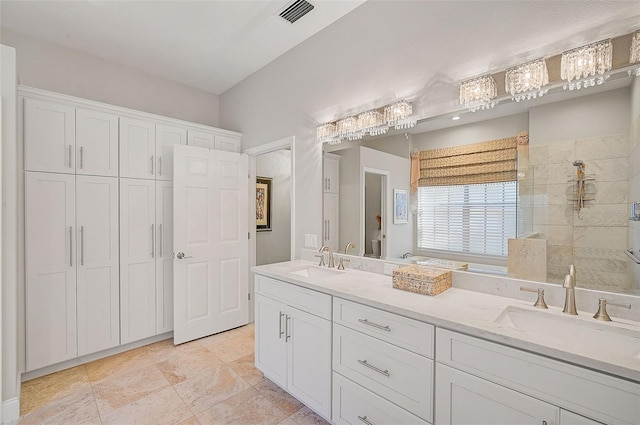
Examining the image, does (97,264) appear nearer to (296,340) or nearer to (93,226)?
(93,226)

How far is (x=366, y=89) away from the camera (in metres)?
2.26

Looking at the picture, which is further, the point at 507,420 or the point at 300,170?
the point at 300,170

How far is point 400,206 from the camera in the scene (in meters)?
2.09

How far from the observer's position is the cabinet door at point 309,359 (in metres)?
1.75

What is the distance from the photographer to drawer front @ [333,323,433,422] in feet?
4.31

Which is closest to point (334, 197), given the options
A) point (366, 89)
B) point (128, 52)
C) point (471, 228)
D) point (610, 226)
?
point (366, 89)

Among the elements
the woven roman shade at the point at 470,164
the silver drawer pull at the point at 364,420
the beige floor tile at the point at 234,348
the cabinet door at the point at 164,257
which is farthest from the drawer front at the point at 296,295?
the cabinet door at the point at 164,257

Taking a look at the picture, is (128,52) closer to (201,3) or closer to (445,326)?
(201,3)

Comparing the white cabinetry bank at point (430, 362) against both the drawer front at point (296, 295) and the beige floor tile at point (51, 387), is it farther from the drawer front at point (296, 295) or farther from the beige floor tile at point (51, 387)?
the beige floor tile at point (51, 387)

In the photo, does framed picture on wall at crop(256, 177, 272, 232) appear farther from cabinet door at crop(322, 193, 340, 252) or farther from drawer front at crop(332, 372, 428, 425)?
drawer front at crop(332, 372, 428, 425)

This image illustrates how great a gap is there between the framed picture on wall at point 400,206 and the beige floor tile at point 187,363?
2.00 m

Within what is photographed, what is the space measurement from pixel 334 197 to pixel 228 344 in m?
1.86

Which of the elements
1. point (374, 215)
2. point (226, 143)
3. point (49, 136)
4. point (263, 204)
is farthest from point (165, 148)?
point (374, 215)

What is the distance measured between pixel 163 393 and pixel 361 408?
1533 millimetres
